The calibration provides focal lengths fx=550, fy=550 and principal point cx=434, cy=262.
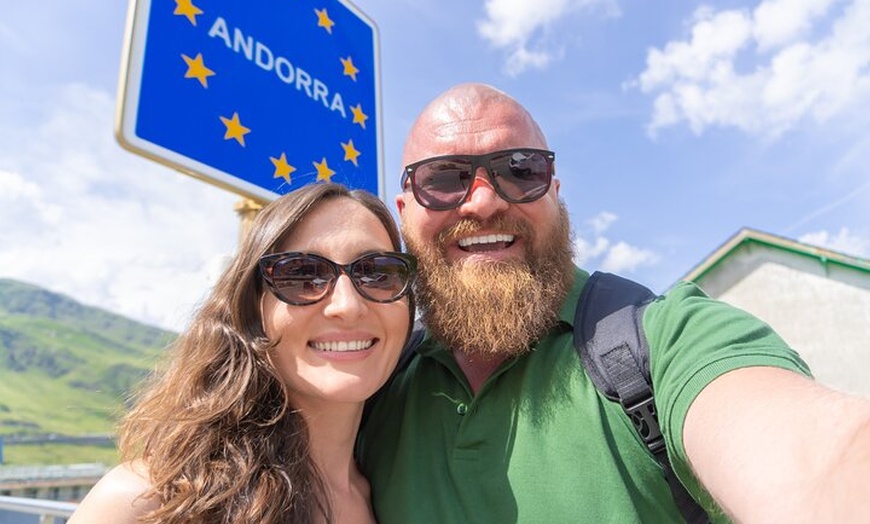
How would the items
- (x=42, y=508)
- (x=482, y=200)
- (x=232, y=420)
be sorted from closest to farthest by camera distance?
(x=232, y=420), (x=482, y=200), (x=42, y=508)

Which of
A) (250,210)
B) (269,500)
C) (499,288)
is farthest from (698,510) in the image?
(250,210)

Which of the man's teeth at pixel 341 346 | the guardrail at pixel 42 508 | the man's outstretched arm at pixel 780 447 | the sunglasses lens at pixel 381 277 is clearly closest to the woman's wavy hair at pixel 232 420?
the man's teeth at pixel 341 346

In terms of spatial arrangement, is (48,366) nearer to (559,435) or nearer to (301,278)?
(301,278)

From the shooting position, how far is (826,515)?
0.86 m

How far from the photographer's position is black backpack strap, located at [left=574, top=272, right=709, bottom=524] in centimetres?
141

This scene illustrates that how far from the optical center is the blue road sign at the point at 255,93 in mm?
1683

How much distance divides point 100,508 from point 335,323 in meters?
0.72

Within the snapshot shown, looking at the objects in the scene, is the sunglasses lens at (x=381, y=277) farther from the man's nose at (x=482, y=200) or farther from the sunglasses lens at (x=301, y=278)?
the man's nose at (x=482, y=200)

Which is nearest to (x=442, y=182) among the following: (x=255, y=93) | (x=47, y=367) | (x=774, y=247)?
(x=255, y=93)

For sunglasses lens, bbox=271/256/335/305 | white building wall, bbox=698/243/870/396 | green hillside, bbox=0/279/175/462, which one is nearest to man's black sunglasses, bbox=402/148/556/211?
sunglasses lens, bbox=271/256/335/305

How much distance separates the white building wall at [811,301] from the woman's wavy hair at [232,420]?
1287 cm

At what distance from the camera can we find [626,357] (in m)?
1.48

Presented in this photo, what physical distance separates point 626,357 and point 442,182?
0.93 m

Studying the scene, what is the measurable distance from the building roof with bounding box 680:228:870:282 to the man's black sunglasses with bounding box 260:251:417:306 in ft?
37.3
